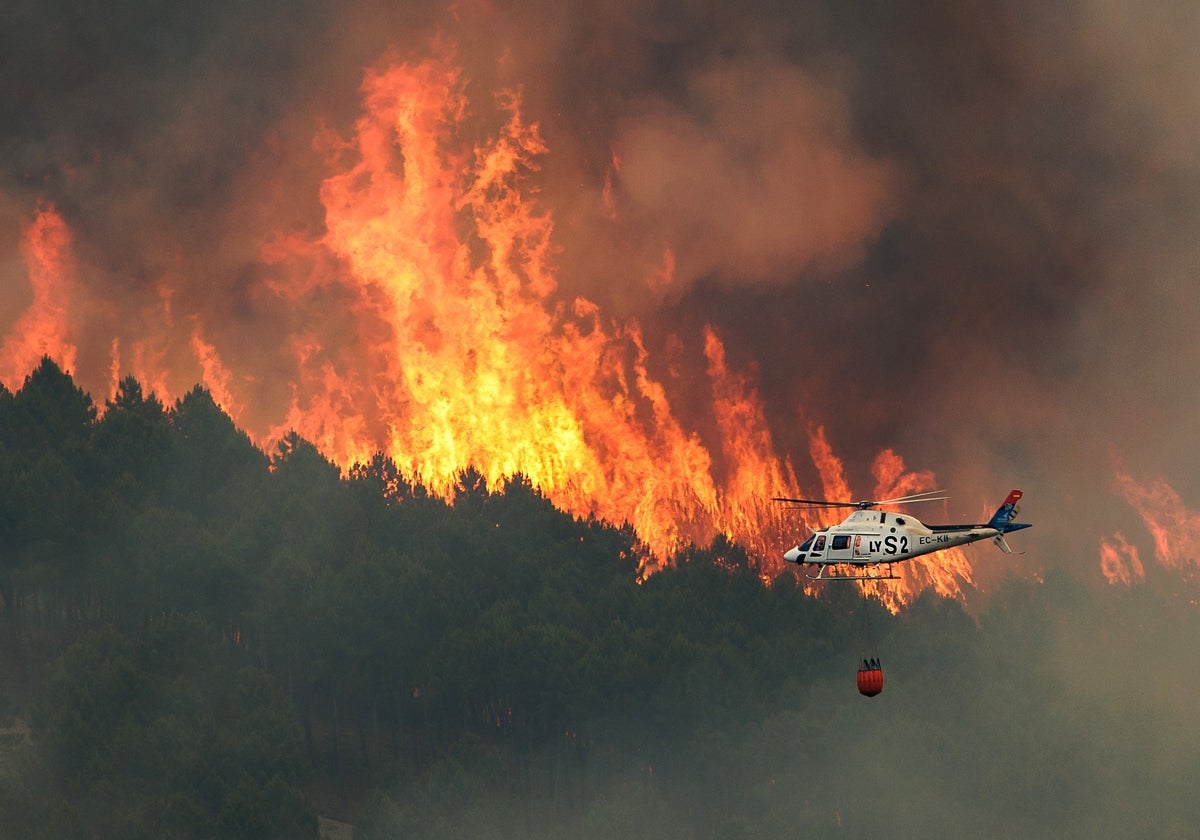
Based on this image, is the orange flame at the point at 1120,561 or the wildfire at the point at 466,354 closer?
the wildfire at the point at 466,354

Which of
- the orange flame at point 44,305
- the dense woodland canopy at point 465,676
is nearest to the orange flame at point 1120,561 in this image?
the dense woodland canopy at point 465,676

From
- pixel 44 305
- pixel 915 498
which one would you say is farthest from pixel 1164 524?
pixel 915 498

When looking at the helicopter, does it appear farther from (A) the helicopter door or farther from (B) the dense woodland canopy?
(B) the dense woodland canopy

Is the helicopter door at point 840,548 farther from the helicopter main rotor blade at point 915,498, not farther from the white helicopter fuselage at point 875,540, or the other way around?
the helicopter main rotor blade at point 915,498

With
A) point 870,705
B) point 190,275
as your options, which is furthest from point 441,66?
point 870,705

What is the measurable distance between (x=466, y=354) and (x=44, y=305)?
38376mm

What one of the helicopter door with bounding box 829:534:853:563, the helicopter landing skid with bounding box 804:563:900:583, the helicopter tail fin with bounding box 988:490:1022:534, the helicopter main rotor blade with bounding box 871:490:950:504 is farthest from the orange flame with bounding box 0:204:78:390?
the helicopter tail fin with bounding box 988:490:1022:534

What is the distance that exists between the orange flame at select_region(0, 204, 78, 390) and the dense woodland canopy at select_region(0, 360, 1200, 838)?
35.6 metres

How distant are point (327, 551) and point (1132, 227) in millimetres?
110649

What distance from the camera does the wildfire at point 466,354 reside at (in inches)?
6383

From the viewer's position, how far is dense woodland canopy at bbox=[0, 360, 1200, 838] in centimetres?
10538

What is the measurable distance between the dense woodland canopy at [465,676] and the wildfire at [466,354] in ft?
99.7

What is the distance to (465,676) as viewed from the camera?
117062mm

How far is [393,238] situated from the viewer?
17062cm
